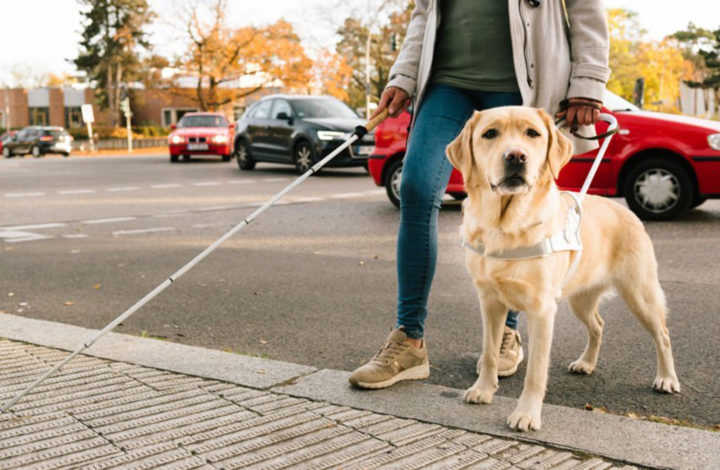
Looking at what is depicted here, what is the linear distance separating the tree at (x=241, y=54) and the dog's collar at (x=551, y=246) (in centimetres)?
4593

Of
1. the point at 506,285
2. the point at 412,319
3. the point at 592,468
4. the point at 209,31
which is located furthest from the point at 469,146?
the point at 209,31

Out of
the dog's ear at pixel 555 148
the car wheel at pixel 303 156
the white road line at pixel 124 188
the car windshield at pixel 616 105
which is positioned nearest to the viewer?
the dog's ear at pixel 555 148

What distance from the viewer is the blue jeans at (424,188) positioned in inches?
136

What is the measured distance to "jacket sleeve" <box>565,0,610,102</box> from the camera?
3.41 m

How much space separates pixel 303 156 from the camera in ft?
60.0

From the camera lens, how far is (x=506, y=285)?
2980 mm

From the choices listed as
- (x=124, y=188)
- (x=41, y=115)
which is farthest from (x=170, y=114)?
(x=124, y=188)

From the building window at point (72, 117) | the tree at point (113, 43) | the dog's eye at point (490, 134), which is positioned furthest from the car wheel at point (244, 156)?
the building window at point (72, 117)

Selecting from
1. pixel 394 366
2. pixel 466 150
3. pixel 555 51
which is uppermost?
pixel 555 51

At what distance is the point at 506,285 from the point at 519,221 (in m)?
0.25

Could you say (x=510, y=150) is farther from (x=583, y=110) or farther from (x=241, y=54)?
(x=241, y=54)

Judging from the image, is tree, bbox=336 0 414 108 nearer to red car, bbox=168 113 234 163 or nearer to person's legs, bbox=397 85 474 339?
red car, bbox=168 113 234 163

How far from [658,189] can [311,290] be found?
517 centimetres

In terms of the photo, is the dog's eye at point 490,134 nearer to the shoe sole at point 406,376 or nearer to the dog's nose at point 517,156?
the dog's nose at point 517,156
